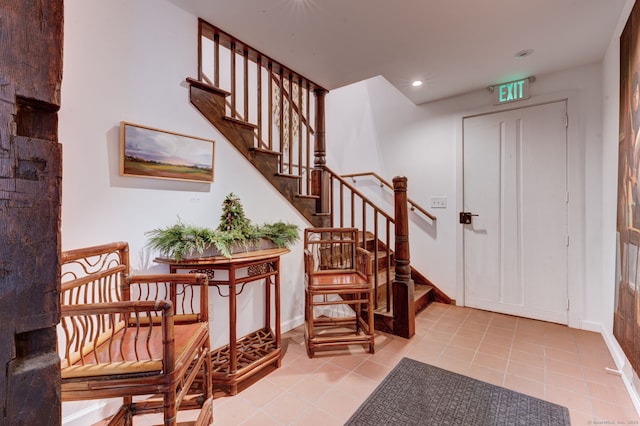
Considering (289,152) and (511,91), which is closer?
(289,152)

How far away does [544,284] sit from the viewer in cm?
272

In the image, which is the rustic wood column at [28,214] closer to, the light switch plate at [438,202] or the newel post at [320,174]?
the newel post at [320,174]

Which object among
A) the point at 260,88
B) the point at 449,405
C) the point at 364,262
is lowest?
the point at 449,405

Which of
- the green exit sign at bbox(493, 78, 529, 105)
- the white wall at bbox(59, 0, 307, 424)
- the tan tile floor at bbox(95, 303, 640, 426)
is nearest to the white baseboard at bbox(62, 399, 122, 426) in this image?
the white wall at bbox(59, 0, 307, 424)

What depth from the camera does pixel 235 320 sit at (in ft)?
5.73

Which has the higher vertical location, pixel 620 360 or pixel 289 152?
pixel 289 152

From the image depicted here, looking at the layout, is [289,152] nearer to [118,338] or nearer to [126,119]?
[126,119]

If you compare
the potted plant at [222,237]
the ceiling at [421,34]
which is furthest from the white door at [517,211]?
the potted plant at [222,237]

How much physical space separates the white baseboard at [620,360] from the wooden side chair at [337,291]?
1.51 metres

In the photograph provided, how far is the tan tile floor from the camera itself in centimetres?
155

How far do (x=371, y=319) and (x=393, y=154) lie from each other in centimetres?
221

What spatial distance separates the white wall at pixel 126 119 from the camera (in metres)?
1.43

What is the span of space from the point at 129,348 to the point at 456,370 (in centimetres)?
197

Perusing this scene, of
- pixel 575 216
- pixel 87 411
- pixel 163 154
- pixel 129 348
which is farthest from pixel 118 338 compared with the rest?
pixel 575 216
